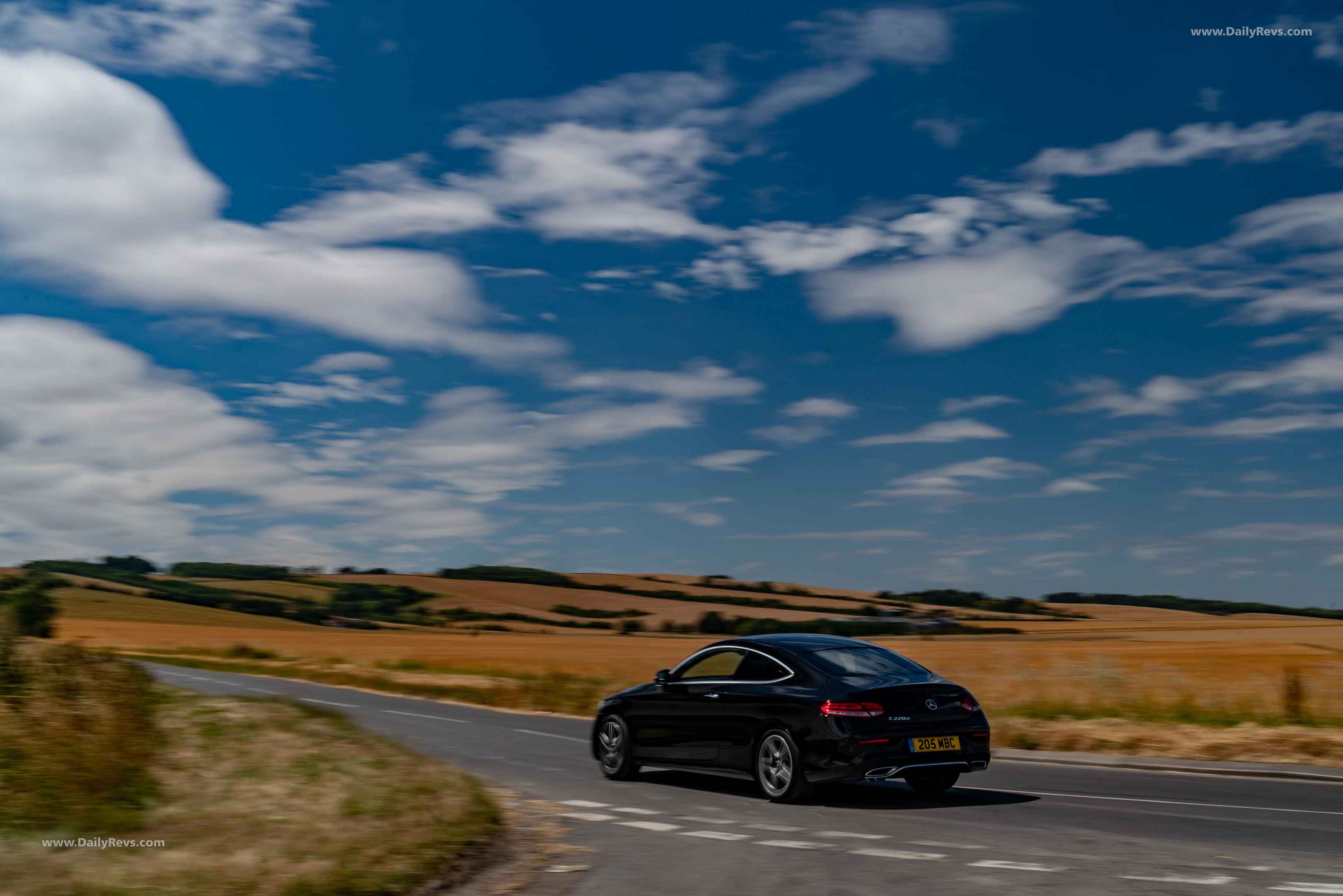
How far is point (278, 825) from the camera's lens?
9477 mm

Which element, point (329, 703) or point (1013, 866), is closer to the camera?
point (1013, 866)

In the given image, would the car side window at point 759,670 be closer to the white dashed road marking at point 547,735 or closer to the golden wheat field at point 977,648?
the white dashed road marking at point 547,735

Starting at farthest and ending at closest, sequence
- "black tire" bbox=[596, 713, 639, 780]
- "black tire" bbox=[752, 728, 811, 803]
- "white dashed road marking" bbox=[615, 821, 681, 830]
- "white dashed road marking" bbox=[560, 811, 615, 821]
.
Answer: "black tire" bbox=[596, 713, 639, 780] → "black tire" bbox=[752, 728, 811, 803] → "white dashed road marking" bbox=[560, 811, 615, 821] → "white dashed road marking" bbox=[615, 821, 681, 830]

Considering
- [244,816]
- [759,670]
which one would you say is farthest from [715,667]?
[244,816]

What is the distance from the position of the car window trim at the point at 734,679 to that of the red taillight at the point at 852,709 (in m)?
0.77

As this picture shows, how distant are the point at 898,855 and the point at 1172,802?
175 inches

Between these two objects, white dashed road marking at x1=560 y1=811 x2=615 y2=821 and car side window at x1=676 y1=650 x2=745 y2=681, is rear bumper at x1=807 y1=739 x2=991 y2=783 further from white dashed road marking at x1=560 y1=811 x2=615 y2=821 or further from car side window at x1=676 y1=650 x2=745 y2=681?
white dashed road marking at x1=560 y1=811 x2=615 y2=821

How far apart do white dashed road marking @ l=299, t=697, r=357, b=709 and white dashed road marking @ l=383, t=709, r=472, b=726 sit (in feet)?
3.39

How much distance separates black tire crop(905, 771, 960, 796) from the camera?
503 inches

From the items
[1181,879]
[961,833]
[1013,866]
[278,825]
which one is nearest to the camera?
[1181,879]

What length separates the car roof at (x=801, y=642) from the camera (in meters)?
13.1

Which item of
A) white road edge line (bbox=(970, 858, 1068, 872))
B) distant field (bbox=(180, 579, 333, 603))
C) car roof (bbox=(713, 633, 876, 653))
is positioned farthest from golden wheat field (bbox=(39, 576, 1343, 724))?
white road edge line (bbox=(970, 858, 1068, 872))

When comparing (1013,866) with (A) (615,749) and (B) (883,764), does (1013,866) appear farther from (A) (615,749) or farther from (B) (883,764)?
(A) (615,749)

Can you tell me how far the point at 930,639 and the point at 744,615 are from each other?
55.4 ft
